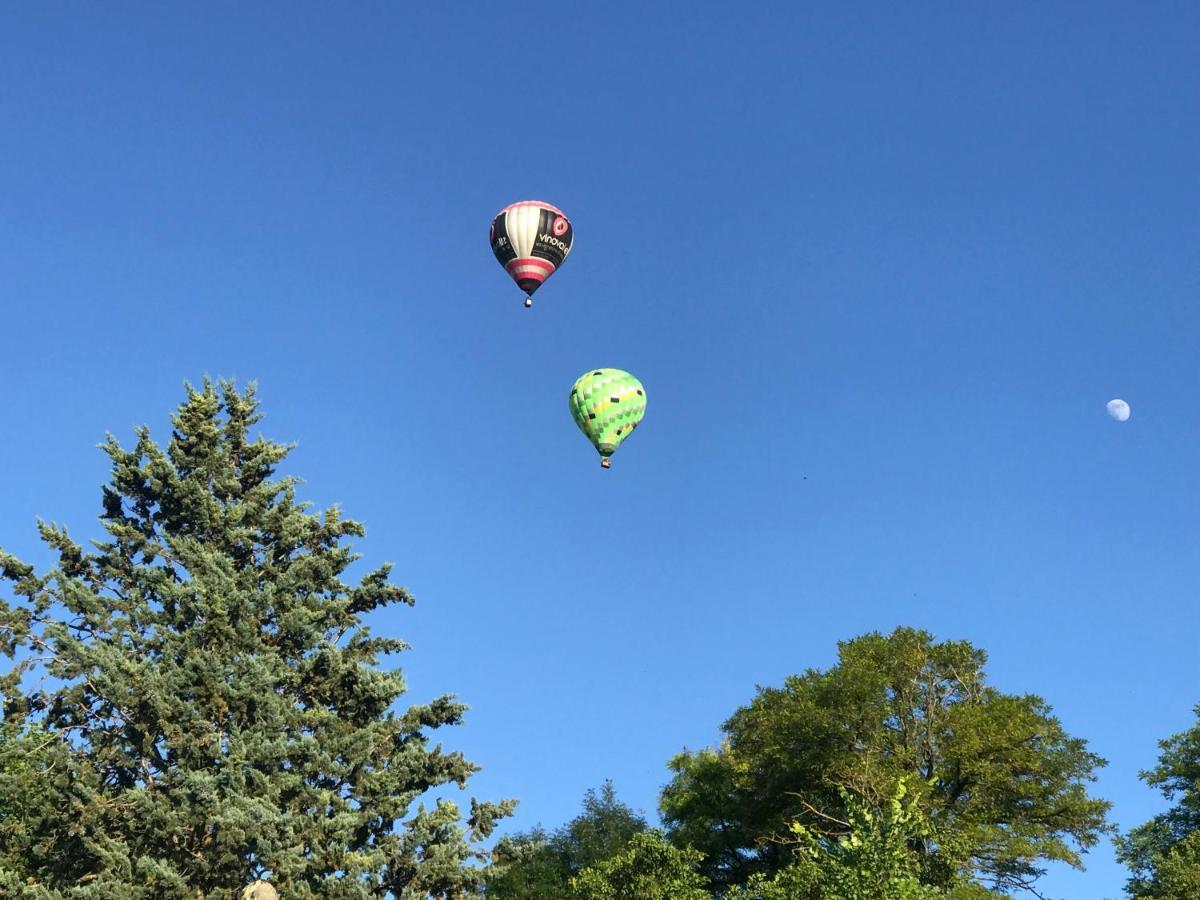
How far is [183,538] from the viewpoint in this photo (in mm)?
40406

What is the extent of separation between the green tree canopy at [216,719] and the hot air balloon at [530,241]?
13180mm

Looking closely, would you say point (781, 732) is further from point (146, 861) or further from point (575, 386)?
point (146, 861)

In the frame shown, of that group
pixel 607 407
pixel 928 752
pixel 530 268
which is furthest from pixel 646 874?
pixel 530 268

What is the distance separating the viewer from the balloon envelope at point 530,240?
4906cm

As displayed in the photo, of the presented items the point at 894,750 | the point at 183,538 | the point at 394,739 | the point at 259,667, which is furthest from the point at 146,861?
the point at 894,750

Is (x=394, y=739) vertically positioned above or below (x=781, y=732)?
below

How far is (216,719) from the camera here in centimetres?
3616

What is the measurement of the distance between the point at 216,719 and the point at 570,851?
24.9 metres

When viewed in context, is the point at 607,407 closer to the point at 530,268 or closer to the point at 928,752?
the point at 530,268

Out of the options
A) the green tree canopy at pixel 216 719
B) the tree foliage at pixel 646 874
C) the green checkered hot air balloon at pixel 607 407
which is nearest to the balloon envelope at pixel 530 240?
the green checkered hot air balloon at pixel 607 407

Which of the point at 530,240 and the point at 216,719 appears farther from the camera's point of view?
the point at 530,240

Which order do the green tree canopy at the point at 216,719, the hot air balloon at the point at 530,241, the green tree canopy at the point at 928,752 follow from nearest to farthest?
the green tree canopy at the point at 216,719 < the green tree canopy at the point at 928,752 < the hot air balloon at the point at 530,241

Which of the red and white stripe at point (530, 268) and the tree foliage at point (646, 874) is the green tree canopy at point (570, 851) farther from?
the red and white stripe at point (530, 268)

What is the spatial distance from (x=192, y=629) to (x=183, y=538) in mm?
4064
